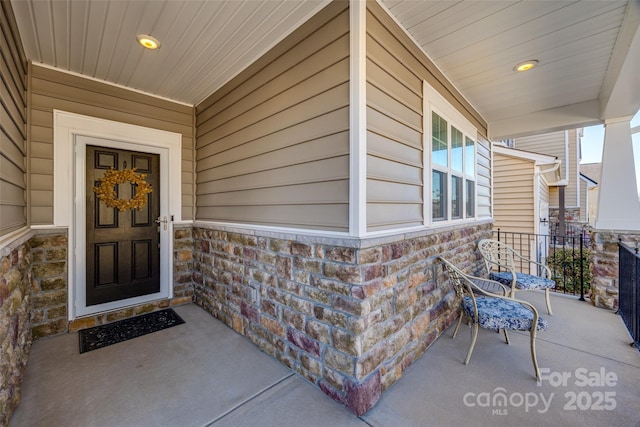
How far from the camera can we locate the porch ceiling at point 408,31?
80.3 inches

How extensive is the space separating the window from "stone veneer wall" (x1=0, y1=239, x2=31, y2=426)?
3.29 m

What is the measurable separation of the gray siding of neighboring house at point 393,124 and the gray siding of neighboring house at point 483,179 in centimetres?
207

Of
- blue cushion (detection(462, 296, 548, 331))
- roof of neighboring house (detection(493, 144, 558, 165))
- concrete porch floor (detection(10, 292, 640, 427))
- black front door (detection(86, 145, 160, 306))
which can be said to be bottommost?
concrete porch floor (detection(10, 292, 640, 427))

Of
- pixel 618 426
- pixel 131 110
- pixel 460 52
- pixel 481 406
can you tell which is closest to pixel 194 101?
pixel 131 110

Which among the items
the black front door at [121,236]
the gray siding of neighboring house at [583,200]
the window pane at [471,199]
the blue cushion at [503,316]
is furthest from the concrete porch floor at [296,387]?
the gray siding of neighboring house at [583,200]

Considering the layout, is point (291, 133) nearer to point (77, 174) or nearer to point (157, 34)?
point (157, 34)

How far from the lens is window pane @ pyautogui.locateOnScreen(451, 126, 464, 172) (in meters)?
3.25

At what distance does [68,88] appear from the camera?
2.93 meters

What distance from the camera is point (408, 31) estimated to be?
2.32 meters

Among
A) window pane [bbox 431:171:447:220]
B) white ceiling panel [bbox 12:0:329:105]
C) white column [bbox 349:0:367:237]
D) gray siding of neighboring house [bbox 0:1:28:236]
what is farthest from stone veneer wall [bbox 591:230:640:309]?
gray siding of neighboring house [bbox 0:1:28:236]

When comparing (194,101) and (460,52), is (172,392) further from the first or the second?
(460,52)

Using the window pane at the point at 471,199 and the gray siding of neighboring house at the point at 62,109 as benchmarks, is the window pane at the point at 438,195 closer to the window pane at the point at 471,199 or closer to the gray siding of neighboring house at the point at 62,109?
the window pane at the point at 471,199

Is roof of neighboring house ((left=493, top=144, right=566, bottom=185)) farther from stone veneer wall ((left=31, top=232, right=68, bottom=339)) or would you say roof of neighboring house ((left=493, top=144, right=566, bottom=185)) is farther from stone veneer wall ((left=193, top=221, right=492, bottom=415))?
stone veneer wall ((left=31, top=232, right=68, bottom=339))

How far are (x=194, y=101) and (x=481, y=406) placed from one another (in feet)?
14.5
